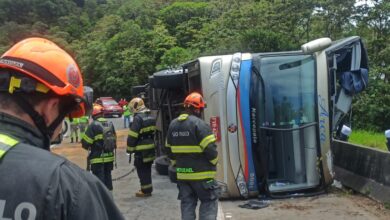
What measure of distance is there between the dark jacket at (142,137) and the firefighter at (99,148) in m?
0.58

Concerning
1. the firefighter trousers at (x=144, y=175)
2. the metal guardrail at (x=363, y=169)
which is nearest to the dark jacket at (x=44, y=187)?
the metal guardrail at (x=363, y=169)

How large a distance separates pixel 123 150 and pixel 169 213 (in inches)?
405

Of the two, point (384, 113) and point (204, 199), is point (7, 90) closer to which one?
point (204, 199)

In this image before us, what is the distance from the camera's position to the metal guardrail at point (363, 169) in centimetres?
782

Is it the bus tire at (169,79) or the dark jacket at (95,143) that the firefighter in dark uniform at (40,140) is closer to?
the dark jacket at (95,143)

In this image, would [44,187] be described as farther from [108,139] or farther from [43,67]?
[108,139]

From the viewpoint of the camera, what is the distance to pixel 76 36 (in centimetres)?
7581

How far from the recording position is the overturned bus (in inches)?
343

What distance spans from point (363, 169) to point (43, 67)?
753 centimetres

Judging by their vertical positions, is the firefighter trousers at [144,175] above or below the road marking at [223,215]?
above

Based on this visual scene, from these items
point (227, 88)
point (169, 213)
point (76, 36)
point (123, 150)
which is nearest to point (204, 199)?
point (169, 213)

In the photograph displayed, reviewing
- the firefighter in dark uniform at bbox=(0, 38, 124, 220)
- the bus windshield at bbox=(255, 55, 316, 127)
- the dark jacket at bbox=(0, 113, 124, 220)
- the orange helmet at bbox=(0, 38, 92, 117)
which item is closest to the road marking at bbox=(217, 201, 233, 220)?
the bus windshield at bbox=(255, 55, 316, 127)

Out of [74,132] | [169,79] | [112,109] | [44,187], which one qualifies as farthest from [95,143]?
[112,109]

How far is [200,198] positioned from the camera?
6.20m
